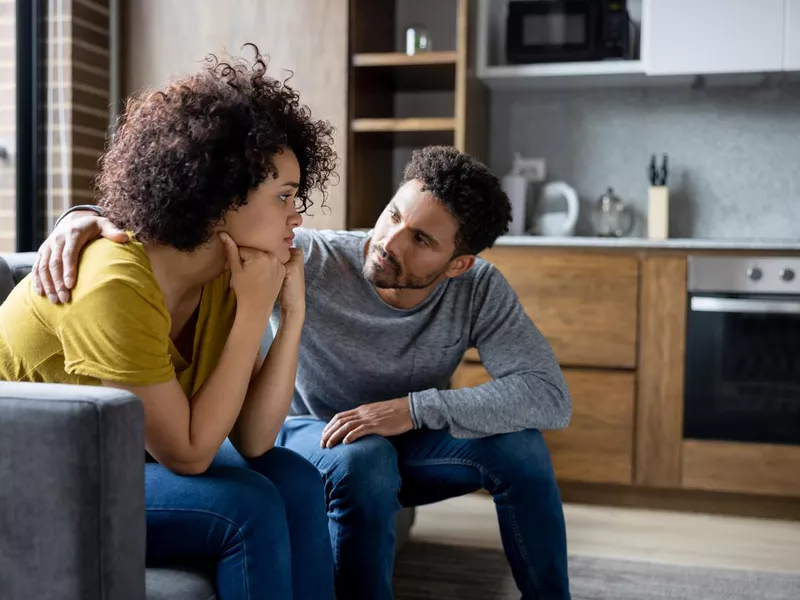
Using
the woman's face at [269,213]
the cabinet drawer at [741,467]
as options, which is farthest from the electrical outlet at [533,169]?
the woman's face at [269,213]

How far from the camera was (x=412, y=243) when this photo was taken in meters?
1.77

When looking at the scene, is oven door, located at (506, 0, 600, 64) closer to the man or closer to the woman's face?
the man

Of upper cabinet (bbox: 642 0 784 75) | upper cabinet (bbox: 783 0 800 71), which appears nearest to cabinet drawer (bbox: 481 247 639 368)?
upper cabinet (bbox: 642 0 784 75)

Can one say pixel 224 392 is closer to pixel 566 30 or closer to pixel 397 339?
pixel 397 339

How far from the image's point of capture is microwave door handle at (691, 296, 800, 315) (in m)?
2.78

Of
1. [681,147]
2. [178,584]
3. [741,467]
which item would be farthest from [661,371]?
[178,584]

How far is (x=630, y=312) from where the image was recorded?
2879 millimetres

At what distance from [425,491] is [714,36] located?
197 centimetres

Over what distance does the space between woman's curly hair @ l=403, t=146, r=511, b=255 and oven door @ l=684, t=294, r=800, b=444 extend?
1266mm

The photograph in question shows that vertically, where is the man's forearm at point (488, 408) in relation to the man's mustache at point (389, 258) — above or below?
below

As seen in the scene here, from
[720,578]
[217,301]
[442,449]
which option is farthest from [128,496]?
[720,578]

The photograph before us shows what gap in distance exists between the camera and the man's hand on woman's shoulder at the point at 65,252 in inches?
46.6

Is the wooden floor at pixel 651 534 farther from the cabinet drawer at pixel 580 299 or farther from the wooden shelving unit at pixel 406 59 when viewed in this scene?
the wooden shelving unit at pixel 406 59

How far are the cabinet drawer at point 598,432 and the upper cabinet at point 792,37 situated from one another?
1.14 m
